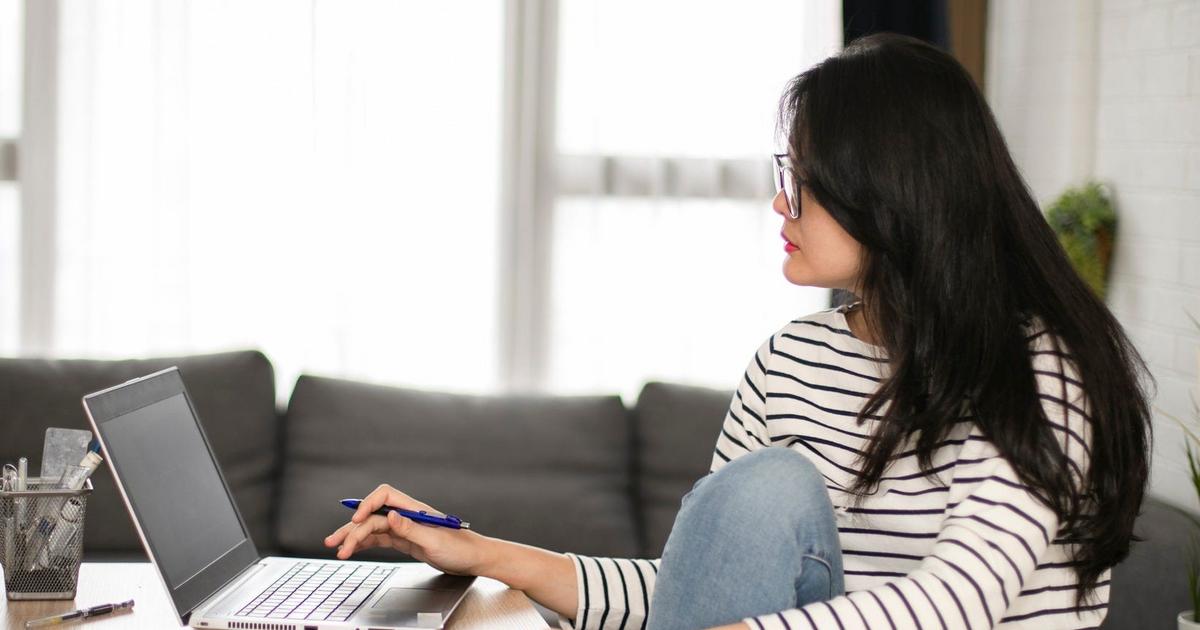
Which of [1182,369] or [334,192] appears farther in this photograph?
[334,192]

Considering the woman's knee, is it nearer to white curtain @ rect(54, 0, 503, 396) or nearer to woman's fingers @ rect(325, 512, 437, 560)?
woman's fingers @ rect(325, 512, 437, 560)

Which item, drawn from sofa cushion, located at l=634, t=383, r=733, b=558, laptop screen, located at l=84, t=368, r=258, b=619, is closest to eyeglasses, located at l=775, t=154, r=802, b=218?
laptop screen, located at l=84, t=368, r=258, b=619

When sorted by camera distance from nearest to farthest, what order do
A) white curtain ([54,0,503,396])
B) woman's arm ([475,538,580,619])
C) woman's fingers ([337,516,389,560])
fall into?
woman's fingers ([337,516,389,560]) → woman's arm ([475,538,580,619]) → white curtain ([54,0,503,396])

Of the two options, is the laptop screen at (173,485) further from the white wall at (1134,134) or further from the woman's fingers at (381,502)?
the white wall at (1134,134)

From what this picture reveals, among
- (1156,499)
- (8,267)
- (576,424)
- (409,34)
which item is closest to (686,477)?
(576,424)

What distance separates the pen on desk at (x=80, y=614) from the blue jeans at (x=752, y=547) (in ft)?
1.79

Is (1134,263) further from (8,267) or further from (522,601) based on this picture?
(8,267)

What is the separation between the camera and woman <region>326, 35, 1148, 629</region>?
3.76ft

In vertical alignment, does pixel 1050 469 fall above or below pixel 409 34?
below

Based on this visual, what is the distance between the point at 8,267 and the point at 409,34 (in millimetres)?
1080

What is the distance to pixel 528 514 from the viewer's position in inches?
94.7

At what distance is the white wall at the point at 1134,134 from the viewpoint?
7.64ft

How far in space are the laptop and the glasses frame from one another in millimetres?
552

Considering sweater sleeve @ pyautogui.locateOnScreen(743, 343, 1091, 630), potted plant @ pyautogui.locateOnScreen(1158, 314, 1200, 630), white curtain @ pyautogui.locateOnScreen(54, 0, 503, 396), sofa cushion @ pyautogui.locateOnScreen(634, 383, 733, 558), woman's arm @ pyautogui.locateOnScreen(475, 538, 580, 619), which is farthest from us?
white curtain @ pyautogui.locateOnScreen(54, 0, 503, 396)
